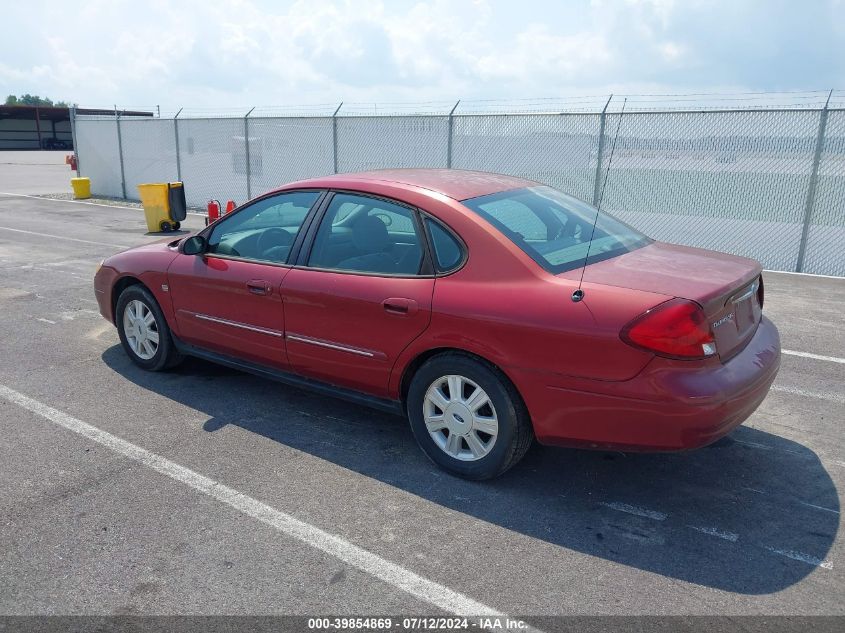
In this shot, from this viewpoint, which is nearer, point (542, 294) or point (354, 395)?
point (542, 294)

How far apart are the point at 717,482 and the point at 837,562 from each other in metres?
0.77

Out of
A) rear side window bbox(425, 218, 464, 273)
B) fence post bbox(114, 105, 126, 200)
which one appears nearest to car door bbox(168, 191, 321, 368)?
rear side window bbox(425, 218, 464, 273)

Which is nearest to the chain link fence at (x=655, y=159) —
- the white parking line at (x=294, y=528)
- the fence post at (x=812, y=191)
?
the fence post at (x=812, y=191)

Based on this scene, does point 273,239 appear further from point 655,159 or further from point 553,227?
point 655,159

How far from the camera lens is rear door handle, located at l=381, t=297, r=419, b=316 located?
3751 mm

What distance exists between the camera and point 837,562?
3.04 meters

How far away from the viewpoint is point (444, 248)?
3.78 m

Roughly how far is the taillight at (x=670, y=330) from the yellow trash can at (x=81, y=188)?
67.9 ft

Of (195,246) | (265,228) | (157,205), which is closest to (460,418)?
(265,228)

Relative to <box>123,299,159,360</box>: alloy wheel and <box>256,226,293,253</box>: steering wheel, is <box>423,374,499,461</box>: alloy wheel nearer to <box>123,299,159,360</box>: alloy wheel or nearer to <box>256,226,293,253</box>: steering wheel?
<box>256,226,293,253</box>: steering wheel

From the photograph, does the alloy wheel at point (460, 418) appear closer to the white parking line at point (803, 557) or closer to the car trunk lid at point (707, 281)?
the car trunk lid at point (707, 281)

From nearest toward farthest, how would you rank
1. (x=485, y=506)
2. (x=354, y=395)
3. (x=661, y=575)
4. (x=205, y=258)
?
(x=661, y=575)
(x=485, y=506)
(x=354, y=395)
(x=205, y=258)

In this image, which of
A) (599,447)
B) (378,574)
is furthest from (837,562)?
(378,574)

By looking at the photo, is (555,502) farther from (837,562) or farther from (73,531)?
(73,531)
